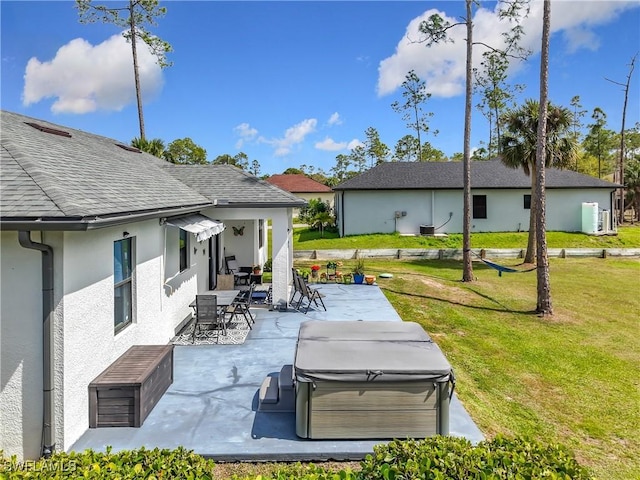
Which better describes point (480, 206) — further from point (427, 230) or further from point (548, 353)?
point (548, 353)

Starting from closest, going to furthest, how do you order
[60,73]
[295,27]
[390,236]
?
[295,27] < [60,73] < [390,236]

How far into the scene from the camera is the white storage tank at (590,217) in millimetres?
31234

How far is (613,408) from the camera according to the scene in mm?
7402

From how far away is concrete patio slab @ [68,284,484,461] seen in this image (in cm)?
572

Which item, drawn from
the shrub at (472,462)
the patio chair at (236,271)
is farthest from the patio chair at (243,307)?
the shrub at (472,462)

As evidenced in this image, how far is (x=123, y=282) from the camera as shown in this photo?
7.57 metres

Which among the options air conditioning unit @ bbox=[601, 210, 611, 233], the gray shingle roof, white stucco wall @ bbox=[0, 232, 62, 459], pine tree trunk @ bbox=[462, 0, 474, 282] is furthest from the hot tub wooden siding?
air conditioning unit @ bbox=[601, 210, 611, 233]

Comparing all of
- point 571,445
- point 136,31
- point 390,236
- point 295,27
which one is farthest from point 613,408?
point 136,31

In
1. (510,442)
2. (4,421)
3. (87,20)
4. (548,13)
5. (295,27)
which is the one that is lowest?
(4,421)

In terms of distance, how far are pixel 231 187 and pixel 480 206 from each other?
24.4 metres

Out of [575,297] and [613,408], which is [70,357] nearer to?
[613,408]

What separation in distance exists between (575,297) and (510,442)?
14.8m

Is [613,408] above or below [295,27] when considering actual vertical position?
below

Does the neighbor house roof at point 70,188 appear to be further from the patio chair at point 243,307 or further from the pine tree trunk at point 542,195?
the pine tree trunk at point 542,195
